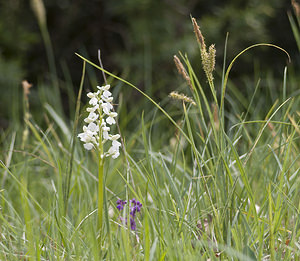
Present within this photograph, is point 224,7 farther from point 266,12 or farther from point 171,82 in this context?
point 171,82

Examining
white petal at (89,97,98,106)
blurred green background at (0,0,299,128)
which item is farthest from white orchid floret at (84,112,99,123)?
blurred green background at (0,0,299,128)

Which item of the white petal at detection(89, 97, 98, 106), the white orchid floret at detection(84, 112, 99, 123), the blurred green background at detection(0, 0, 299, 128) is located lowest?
the blurred green background at detection(0, 0, 299, 128)

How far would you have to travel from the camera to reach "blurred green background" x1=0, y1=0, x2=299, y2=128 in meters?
3.76

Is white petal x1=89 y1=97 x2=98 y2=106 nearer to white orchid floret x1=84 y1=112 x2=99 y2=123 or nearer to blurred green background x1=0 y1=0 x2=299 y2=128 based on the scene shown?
white orchid floret x1=84 y1=112 x2=99 y2=123

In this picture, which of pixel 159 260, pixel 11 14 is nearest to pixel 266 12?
pixel 11 14

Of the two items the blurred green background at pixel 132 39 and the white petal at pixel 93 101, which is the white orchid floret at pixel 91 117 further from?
the blurred green background at pixel 132 39

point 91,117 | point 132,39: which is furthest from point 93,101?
point 132,39

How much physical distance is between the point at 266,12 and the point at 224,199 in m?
2.74

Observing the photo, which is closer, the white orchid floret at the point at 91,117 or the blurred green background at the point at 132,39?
the white orchid floret at the point at 91,117

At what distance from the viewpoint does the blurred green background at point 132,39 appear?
3.76 metres

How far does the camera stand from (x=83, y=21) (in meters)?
4.38

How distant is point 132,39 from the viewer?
3.87 metres

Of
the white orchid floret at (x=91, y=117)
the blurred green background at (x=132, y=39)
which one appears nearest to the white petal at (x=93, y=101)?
the white orchid floret at (x=91, y=117)

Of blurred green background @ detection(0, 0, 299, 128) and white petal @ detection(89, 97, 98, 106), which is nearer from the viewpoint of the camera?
white petal @ detection(89, 97, 98, 106)
